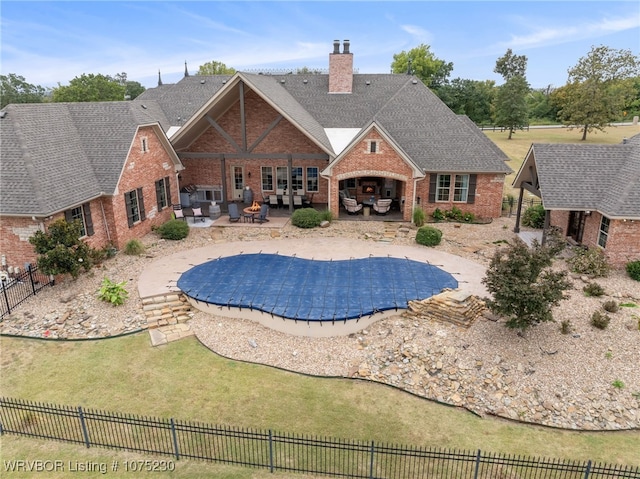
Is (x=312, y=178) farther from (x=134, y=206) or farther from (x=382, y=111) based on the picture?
(x=134, y=206)

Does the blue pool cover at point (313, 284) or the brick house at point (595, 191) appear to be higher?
the brick house at point (595, 191)

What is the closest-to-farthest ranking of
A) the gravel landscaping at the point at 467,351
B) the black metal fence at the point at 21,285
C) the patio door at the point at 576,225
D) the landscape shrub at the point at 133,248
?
the gravel landscaping at the point at 467,351, the black metal fence at the point at 21,285, the landscape shrub at the point at 133,248, the patio door at the point at 576,225

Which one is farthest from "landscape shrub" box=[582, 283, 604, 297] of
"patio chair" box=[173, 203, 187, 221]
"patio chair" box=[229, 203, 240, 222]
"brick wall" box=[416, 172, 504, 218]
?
"patio chair" box=[173, 203, 187, 221]

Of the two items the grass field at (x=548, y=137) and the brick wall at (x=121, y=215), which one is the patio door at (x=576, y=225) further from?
the grass field at (x=548, y=137)

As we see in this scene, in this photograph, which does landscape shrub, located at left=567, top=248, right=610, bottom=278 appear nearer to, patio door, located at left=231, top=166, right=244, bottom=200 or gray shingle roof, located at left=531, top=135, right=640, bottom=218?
gray shingle roof, located at left=531, top=135, right=640, bottom=218

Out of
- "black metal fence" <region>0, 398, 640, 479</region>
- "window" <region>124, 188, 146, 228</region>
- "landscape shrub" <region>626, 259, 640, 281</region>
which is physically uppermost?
"window" <region>124, 188, 146, 228</region>

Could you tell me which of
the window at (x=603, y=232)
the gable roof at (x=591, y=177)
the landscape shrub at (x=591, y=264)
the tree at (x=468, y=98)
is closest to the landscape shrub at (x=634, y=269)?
the landscape shrub at (x=591, y=264)

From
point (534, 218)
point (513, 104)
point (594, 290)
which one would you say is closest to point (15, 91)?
point (513, 104)
